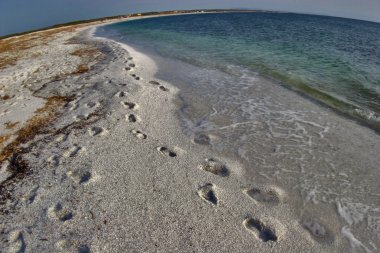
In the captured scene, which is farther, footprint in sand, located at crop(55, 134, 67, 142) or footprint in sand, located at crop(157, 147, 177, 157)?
footprint in sand, located at crop(55, 134, 67, 142)

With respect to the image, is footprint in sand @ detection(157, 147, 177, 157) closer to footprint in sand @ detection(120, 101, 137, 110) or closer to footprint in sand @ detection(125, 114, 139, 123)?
footprint in sand @ detection(125, 114, 139, 123)

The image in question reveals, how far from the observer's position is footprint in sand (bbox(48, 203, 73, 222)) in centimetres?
485

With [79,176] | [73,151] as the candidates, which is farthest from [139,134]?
[79,176]

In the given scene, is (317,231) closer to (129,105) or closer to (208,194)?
(208,194)

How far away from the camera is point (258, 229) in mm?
4746

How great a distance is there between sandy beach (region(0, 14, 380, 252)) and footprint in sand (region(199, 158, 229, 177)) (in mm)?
34

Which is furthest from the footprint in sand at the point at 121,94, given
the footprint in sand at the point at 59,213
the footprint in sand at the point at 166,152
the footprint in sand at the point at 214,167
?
the footprint in sand at the point at 59,213

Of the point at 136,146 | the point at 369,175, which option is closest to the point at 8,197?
the point at 136,146

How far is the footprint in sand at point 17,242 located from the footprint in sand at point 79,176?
1455 millimetres

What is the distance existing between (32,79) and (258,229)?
13141 mm

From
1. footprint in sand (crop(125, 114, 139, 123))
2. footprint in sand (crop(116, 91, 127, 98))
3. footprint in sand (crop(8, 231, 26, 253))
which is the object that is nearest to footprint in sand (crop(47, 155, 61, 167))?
footprint in sand (crop(8, 231, 26, 253))

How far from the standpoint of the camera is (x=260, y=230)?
4727mm

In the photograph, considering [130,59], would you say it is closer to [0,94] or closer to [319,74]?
[0,94]

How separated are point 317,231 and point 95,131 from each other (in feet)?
19.9
